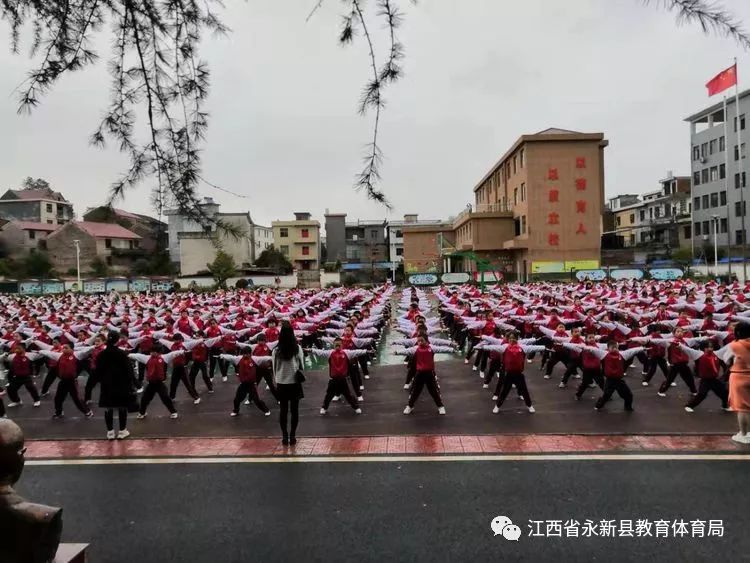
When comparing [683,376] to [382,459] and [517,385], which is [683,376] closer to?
[517,385]

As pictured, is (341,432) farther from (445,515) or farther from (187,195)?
(187,195)

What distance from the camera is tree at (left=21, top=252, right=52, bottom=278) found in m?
4.31

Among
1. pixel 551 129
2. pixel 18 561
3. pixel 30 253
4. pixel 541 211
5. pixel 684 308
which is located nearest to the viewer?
pixel 18 561

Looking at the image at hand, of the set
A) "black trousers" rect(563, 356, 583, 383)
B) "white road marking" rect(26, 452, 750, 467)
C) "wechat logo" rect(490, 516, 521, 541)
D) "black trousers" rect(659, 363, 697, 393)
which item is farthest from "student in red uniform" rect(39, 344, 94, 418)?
"black trousers" rect(659, 363, 697, 393)

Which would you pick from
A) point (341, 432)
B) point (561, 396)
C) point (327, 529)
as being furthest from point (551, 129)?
point (327, 529)

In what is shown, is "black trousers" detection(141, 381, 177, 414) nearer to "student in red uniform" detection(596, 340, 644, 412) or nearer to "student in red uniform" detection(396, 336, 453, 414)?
"student in red uniform" detection(396, 336, 453, 414)

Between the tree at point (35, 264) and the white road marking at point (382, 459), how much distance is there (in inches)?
157

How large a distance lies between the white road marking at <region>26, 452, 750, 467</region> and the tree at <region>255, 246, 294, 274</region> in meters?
42.6

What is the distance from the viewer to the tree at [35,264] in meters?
4.31

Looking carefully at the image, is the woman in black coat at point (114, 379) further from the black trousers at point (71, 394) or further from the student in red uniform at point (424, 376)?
the student in red uniform at point (424, 376)

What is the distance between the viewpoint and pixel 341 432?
8906mm

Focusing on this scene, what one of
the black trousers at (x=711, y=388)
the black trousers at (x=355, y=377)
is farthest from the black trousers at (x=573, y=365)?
the black trousers at (x=355, y=377)

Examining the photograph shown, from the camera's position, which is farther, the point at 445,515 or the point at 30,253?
the point at 445,515

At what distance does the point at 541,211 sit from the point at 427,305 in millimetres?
17330
